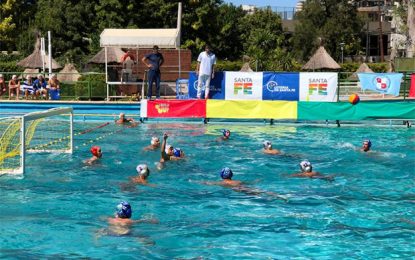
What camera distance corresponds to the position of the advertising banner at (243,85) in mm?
26047

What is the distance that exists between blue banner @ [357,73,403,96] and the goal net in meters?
12.1

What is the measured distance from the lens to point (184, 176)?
15922 mm

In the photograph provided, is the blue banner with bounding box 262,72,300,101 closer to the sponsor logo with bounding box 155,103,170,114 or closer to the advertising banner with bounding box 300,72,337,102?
the advertising banner with bounding box 300,72,337,102

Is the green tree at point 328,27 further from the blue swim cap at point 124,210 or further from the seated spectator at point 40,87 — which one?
the blue swim cap at point 124,210

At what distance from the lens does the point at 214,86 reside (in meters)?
26.7

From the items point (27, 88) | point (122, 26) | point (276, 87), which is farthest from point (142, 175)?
point (122, 26)

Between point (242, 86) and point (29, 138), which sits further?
point (242, 86)

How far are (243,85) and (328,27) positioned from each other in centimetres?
4756

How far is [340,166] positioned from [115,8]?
38.5 m

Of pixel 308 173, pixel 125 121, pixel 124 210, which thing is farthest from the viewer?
pixel 125 121

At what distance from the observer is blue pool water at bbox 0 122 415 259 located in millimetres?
10328

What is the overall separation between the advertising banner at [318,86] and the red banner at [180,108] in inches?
162

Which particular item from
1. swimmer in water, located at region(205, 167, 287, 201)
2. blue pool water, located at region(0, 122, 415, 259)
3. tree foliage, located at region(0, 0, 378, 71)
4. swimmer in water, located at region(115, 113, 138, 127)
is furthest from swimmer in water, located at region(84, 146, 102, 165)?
tree foliage, located at region(0, 0, 378, 71)

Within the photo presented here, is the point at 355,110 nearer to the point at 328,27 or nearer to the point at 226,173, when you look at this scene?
the point at 226,173
